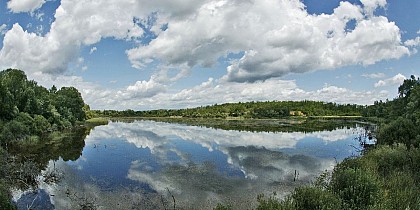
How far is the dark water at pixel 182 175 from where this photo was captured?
22094mm

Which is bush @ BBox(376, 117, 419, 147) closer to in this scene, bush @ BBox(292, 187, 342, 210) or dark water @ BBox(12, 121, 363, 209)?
dark water @ BBox(12, 121, 363, 209)

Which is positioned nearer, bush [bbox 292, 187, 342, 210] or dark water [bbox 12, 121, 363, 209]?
bush [bbox 292, 187, 342, 210]

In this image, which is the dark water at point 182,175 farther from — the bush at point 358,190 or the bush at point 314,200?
the bush at point 358,190

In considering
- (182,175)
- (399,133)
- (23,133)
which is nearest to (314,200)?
(182,175)

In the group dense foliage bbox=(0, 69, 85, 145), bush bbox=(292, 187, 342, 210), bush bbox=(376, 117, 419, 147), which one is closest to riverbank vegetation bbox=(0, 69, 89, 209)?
dense foliage bbox=(0, 69, 85, 145)

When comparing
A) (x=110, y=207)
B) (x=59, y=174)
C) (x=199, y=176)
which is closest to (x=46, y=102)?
(x=59, y=174)

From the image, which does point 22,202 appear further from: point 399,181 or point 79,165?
point 399,181

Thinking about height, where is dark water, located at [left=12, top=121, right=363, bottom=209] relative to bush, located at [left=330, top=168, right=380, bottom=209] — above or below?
below

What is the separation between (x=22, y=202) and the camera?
21422mm

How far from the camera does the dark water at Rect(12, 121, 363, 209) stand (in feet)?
72.5

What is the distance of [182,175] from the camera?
30.0m

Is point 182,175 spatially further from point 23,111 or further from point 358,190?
point 23,111

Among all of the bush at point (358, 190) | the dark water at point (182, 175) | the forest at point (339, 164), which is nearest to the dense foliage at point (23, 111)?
the forest at point (339, 164)

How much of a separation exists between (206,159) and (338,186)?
24.0 metres
